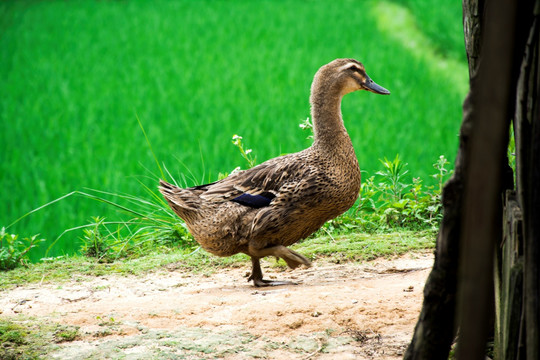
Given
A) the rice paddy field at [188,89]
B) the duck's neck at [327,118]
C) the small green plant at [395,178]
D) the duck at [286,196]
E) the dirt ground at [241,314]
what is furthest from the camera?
the rice paddy field at [188,89]

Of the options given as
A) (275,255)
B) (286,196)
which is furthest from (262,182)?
(275,255)

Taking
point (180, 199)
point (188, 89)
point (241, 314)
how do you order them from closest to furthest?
point (241, 314)
point (180, 199)
point (188, 89)

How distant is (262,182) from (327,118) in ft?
2.13

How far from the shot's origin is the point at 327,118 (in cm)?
457

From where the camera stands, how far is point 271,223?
423cm

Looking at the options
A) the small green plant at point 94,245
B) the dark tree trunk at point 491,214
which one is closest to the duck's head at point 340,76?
the dark tree trunk at point 491,214

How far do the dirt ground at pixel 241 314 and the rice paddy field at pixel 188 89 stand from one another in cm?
212

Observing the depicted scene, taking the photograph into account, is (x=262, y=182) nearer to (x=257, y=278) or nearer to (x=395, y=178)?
(x=257, y=278)

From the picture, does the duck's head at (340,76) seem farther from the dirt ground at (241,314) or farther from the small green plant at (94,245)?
the small green plant at (94,245)

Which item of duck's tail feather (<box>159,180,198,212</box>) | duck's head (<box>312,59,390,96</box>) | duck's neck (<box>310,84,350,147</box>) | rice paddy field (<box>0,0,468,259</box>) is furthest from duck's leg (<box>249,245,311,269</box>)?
rice paddy field (<box>0,0,468,259</box>)

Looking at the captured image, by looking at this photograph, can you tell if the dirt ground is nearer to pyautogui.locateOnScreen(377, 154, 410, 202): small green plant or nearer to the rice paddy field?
pyautogui.locateOnScreen(377, 154, 410, 202): small green plant

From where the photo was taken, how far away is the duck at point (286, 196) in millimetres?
4258

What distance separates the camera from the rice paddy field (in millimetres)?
7633

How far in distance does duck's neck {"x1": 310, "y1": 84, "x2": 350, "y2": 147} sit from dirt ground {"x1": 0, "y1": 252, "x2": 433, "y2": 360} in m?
0.92
